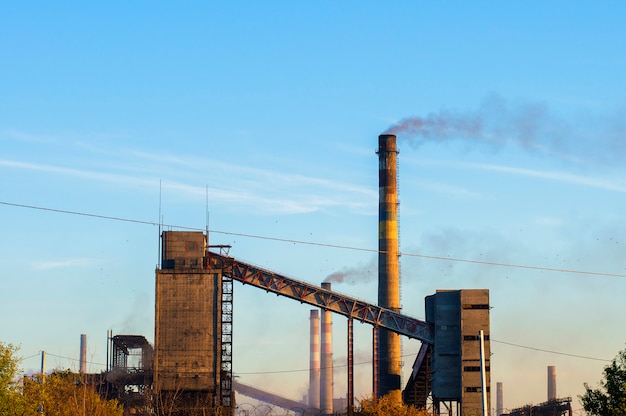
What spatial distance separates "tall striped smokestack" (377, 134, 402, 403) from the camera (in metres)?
95.4

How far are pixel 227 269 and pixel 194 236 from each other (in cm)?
448

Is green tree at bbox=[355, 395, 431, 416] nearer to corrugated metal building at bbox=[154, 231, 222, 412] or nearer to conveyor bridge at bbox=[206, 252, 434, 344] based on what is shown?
conveyor bridge at bbox=[206, 252, 434, 344]

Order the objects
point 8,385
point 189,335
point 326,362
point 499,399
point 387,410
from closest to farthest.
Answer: point 8,385 < point 387,410 < point 189,335 < point 326,362 < point 499,399

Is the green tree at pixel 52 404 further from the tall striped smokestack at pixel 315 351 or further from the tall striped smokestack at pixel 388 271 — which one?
the tall striped smokestack at pixel 315 351

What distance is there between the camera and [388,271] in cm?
9588

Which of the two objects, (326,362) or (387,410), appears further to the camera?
(326,362)

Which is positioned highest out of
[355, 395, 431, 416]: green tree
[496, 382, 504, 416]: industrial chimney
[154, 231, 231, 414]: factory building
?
[154, 231, 231, 414]: factory building

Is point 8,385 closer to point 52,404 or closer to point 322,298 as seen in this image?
point 52,404

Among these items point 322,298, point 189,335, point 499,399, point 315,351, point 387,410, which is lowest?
point 499,399

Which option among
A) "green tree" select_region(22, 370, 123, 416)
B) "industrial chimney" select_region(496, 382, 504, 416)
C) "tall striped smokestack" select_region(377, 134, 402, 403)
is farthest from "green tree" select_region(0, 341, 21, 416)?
"industrial chimney" select_region(496, 382, 504, 416)

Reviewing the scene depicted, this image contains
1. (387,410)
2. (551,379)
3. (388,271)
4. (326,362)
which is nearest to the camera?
(387,410)

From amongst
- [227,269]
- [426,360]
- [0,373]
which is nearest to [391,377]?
[426,360]

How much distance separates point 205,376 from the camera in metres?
83.4

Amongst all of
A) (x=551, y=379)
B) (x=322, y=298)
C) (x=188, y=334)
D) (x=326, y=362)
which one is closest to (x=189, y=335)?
(x=188, y=334)
